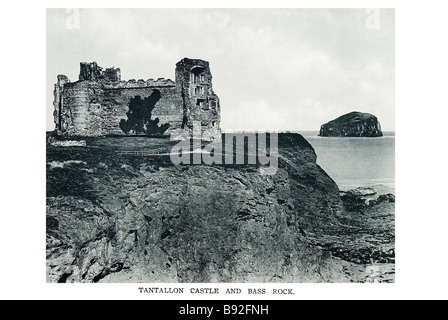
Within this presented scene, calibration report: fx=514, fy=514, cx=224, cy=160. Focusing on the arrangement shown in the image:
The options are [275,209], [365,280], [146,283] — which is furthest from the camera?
[275,209]

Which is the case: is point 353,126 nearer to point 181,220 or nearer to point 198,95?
point 198,95

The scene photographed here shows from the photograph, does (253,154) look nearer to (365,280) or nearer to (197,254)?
(197,254)

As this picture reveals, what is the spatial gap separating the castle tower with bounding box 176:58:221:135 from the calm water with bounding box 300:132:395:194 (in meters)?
4.44

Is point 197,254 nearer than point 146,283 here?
No

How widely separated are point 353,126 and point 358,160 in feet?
5.41

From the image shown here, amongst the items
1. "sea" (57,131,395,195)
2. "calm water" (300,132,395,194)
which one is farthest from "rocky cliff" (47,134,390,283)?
"calm water" (300,132,395,194)

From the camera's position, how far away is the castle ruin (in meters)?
25.2

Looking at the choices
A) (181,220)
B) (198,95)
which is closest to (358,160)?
(198,95)

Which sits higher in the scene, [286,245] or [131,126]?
[131,126]

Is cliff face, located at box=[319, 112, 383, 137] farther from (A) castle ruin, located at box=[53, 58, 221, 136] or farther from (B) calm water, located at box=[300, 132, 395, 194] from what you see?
(A) castle ruin, located at box=[53, 58, 221, 136]

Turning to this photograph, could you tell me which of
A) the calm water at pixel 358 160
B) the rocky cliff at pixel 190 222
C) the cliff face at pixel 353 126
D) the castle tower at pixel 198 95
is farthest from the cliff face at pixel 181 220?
the castle tower at pixel 198 95

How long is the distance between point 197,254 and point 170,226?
179 centimetres

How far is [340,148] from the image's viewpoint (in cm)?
2578

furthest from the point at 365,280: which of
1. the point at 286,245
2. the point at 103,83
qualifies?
the point at 103,83
